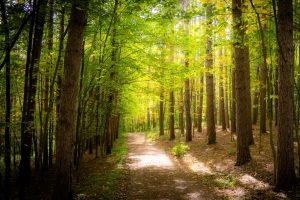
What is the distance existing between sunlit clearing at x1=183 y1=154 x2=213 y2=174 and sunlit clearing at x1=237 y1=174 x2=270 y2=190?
1780 millimetres

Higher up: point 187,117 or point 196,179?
point 187,117

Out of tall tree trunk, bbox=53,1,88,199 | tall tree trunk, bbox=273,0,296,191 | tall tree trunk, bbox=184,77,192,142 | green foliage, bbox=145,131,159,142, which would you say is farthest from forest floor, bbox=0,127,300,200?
green foliage, bbox=145,131,159,142

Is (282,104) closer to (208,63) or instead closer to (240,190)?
(240,190)

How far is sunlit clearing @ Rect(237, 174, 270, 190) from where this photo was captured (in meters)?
6.33

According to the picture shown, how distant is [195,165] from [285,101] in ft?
18.9

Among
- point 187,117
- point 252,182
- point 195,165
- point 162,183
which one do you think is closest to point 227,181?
point 252,182

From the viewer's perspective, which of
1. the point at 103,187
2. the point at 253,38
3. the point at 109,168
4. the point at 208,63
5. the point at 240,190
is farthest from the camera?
the point at 208,63

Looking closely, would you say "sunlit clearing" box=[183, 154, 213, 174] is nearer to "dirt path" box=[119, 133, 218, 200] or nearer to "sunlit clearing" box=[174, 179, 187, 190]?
"dirt path" box=[119, 133, 218, 200]

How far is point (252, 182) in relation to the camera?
22.2ft

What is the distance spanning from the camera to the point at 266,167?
7.51m

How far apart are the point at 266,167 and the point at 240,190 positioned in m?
1.79

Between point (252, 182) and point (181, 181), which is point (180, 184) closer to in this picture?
point (181, 181)

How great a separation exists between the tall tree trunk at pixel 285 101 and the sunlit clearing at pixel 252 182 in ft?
1.61

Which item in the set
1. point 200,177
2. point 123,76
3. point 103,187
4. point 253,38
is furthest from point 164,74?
point 103,187
